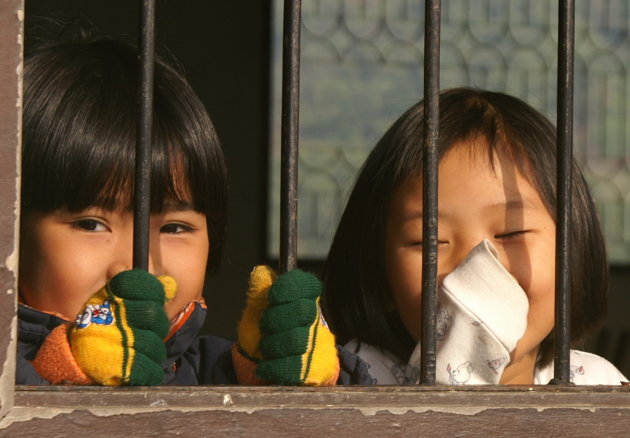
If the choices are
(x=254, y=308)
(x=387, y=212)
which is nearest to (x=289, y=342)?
(x=254, y=308)

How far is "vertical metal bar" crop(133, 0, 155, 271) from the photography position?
4.75ft

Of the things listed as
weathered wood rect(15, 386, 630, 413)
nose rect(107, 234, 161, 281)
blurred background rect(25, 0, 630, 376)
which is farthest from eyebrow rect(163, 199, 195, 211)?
blurred background rect(25, 0, 630, 376)

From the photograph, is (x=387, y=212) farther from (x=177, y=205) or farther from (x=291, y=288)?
(x=291, y=288)

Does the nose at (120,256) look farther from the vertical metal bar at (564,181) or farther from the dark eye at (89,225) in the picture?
the vertical metal bar at (564,181)

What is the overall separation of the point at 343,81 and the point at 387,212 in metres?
3.11

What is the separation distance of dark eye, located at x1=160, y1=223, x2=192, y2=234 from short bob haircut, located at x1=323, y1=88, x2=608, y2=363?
0.42m

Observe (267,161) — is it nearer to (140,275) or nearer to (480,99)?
(480,99)

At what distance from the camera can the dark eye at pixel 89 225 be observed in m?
1.91

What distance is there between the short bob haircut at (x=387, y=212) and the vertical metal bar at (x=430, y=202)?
638mm

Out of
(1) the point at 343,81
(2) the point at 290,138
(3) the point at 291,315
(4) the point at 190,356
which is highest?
(1) the point at 343,81

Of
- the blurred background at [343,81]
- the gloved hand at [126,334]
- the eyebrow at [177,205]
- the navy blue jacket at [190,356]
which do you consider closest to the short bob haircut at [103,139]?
the eyebrow at [177,205]

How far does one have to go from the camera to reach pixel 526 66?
17.8 feet

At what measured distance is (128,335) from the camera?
4.78ft

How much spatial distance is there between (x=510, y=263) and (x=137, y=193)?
0.84 m
